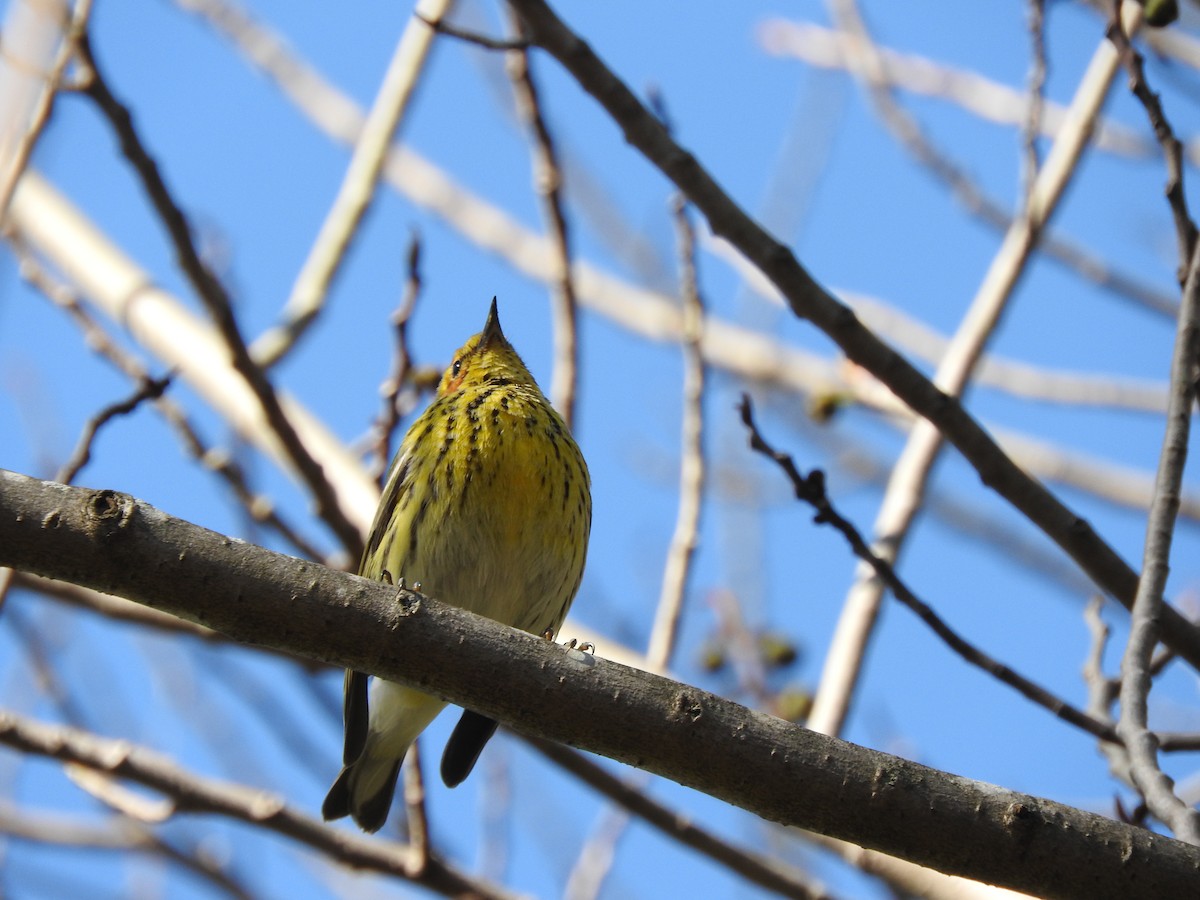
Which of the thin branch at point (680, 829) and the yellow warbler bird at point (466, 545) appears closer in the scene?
the thin branch at point (680, 829)

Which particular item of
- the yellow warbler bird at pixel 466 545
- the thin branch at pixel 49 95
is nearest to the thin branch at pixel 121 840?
the yellow warbler bird at pixel 466 545

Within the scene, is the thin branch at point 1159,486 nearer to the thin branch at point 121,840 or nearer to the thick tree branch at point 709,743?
the thick tree branch at point 709,743

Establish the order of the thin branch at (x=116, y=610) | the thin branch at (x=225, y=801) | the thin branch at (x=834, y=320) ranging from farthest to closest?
the thin branch at (x=116, y=610) → the thin branch at (x=225, y=801) → the thin branch at (x=834, y=320)

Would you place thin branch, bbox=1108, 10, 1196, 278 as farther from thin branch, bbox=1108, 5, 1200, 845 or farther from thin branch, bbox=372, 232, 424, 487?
thin branch, bbox=372, 232, 424, 487

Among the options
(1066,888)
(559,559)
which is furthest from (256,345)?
(1066,888)

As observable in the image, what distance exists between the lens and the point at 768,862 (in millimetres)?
4797

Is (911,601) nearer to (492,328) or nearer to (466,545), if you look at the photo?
(466,545)

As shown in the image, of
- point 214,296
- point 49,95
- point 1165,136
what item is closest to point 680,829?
point 214,296

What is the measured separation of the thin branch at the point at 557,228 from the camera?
16.8ft

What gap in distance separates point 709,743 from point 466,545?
2360 mm

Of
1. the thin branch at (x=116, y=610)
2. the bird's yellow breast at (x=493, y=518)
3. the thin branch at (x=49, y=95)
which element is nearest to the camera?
the thin branch at (x=49, y=95)

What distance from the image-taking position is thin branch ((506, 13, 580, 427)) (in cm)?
512

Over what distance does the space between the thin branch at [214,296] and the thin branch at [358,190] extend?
102 centimetres

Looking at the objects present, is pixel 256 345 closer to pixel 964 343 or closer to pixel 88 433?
pixel 88 433
